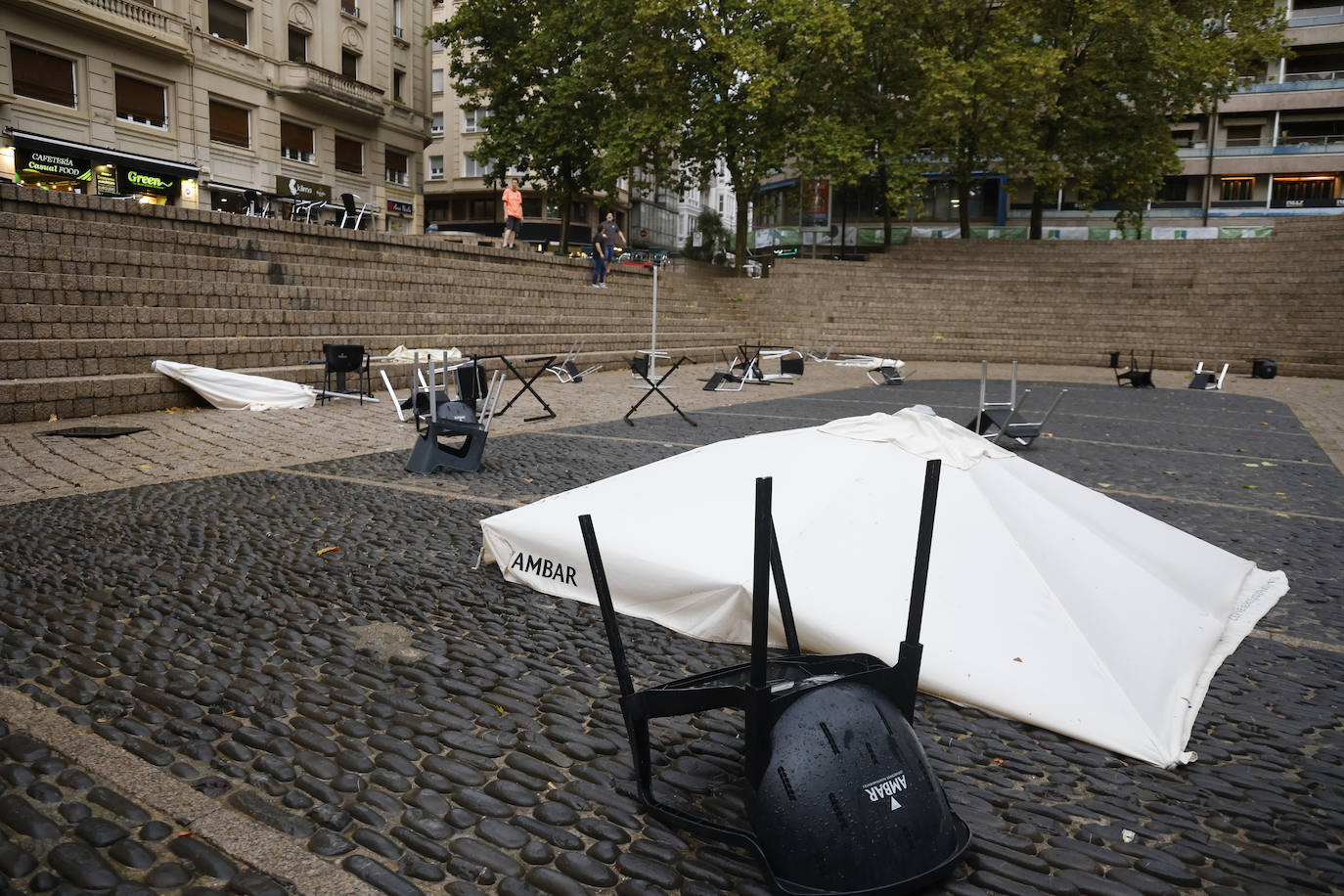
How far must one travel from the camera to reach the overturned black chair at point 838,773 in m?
2.12

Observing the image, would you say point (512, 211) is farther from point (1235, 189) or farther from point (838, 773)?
point (1235, 189)

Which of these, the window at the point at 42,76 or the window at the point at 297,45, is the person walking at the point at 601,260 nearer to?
the window at the point at 42,76

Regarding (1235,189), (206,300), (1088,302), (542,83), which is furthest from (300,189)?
(1235,189)

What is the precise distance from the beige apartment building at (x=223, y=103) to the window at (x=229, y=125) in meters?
0.04

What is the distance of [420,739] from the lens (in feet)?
10.2

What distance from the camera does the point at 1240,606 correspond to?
4.14 metres

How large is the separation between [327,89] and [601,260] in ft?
57.0

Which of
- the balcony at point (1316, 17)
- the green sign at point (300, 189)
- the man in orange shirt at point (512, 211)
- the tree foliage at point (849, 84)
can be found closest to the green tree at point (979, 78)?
the tree foliage at point (849, 84)

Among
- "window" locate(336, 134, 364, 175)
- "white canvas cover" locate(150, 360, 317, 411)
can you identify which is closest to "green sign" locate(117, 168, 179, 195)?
"window" locate(336, 134, 364, 175)

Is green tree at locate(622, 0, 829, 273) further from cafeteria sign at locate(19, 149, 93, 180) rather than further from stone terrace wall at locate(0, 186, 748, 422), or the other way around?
cafeteria sign at locate(19, 149, 93, 180)

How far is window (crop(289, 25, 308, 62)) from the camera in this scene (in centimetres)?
3500

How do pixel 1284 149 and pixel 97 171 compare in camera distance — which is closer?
pixel 97 171

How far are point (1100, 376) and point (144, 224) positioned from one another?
66.2ft

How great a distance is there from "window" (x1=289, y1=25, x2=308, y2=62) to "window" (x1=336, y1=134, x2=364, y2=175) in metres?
3.06
